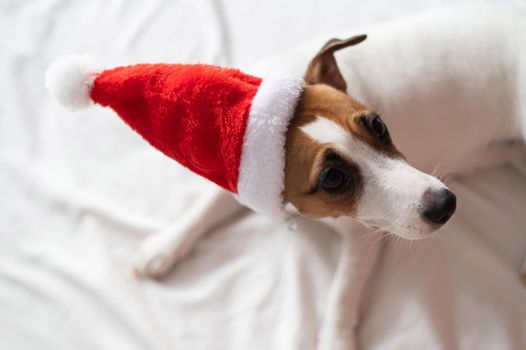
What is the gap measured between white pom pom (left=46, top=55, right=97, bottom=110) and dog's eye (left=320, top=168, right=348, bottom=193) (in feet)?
1.53

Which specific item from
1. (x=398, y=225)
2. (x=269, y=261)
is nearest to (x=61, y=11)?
(x=269, y=261)

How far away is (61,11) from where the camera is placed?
1891 mm

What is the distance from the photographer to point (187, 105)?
959 mm

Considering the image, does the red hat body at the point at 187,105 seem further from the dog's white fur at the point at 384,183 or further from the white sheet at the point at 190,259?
the white sheet at the point at 190,259

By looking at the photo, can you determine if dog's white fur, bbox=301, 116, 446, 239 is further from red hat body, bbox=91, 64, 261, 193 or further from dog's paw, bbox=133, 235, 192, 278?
dog's paw, bbox=133, 235, 192, 278

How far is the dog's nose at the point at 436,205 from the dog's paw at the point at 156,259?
70 centimetres

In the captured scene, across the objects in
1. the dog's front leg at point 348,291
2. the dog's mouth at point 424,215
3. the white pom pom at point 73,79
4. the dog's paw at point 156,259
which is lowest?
the dog's front leg at point 348,291

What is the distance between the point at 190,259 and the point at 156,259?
10cm

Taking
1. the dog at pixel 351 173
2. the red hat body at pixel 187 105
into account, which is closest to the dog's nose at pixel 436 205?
the dog at pixel 351 173

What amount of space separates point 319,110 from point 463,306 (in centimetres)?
69

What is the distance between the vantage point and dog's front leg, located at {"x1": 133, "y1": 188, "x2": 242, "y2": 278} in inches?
57.1

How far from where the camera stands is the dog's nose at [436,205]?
1.05 metres

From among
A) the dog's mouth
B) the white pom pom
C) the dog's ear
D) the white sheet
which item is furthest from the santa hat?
the white sheet

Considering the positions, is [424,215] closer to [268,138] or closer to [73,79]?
[268,138]
